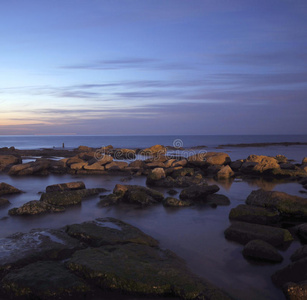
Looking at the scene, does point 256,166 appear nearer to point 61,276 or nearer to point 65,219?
point 65,219

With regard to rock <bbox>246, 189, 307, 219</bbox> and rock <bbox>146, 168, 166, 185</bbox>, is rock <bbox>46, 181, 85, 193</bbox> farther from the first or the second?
rock <bbox>246, 189, 307, 219</bbox>

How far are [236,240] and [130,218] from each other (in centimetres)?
385

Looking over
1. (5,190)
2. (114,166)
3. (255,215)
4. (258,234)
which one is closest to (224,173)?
(114,166)

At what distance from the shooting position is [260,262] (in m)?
6.87

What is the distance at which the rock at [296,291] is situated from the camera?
5.06 meters

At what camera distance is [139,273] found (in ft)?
18.6

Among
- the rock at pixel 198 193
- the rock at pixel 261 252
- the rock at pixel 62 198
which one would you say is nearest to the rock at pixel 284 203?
the rock at pixel 198 193

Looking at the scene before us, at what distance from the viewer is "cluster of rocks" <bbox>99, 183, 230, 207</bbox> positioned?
12.5 metres

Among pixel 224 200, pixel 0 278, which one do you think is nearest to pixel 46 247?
pixel 0 278

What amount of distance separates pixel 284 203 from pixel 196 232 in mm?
3559

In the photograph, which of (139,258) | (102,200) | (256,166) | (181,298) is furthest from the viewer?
(256,166)

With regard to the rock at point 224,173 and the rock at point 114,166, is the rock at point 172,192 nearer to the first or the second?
the rock at point 224,173

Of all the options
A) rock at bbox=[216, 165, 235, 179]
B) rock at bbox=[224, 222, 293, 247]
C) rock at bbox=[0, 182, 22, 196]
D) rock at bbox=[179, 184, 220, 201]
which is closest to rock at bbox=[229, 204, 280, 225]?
rock at bbox=[224, 222, 293, 247]

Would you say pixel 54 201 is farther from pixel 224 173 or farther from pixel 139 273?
pixel 224 173
